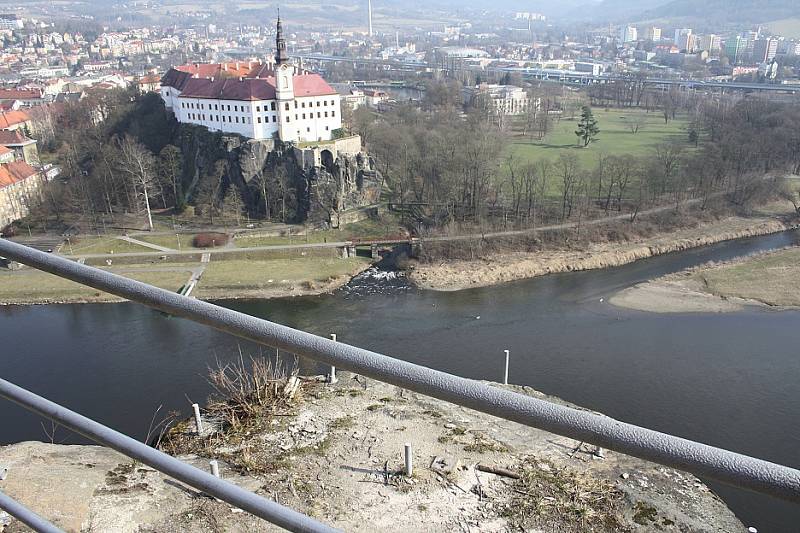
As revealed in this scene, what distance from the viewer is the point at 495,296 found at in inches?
695

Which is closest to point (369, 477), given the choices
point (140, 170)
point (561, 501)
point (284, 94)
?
point (561, 501)

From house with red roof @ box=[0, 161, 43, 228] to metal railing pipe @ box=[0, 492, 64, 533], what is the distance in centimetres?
2628

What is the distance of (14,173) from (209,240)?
33.2 ft

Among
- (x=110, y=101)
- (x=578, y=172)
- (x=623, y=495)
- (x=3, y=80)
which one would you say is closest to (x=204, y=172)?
(x=110, y=101)

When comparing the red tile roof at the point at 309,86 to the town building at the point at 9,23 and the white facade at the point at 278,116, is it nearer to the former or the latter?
the white facade at the point at 278,116

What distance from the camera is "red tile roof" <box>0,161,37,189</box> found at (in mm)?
23978

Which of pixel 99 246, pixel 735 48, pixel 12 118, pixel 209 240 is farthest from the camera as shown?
pixel 735 48

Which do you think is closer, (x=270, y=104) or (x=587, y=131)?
(x=270, y=104)

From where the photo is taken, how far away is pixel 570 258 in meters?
20.4

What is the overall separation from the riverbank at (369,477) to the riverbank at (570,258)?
11.9 meters

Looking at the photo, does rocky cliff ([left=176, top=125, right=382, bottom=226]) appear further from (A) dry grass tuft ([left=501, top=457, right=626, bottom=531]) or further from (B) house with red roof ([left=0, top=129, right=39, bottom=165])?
(A) dry grass tuft ([left=501, top=457, right=626, bottom=531])

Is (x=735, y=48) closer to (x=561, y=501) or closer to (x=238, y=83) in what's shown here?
(x=238, y=83)

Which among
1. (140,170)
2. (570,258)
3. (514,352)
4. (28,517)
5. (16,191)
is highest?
(28,517)

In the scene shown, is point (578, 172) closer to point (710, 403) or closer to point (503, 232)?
point (503, 232)
